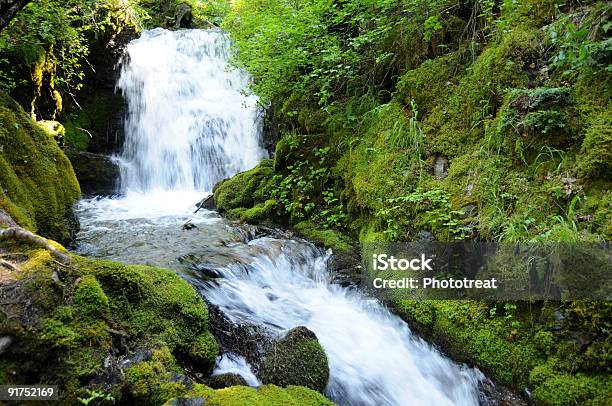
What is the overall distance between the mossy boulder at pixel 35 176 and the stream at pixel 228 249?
0.79 meters

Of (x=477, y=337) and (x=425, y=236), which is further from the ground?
(x=425, y=236)

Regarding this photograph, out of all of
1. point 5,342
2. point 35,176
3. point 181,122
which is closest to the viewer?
point 5,342

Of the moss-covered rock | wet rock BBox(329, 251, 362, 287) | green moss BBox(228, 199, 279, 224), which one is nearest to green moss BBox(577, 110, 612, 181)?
the moss-covered rock

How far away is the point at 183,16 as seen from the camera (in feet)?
61.5

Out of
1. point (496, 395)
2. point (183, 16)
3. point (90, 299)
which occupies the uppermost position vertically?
point (183, 16)

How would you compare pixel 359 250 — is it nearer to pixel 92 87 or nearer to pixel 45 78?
pixel 45 78

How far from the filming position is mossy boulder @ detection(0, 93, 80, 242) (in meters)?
4.24

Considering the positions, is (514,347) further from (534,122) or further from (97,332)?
(97,332)

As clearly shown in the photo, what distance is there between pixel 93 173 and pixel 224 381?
9166 millimetres

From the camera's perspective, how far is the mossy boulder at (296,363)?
300 cm

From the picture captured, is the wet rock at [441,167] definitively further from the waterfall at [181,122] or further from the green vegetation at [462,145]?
the waterfall at [181,122]

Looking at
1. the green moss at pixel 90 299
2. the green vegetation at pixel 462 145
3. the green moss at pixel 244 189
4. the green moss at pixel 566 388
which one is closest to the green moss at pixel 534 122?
the green vegetation at pixel 462 145

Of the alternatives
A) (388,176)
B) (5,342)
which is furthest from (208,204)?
(5,342)

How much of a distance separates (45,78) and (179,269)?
7.03m
